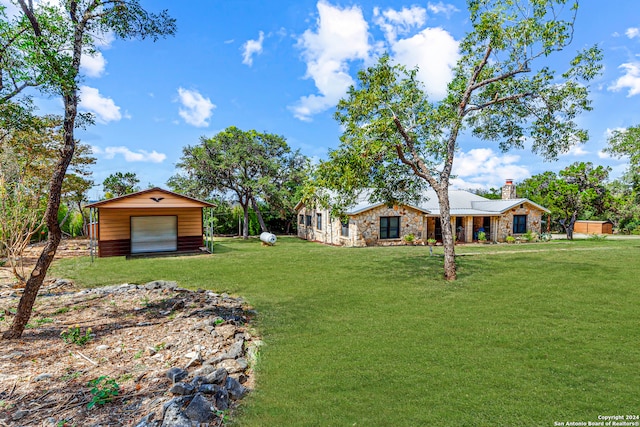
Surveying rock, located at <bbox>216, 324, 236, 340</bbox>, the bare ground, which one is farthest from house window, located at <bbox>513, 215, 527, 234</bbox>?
rock, located at <bbox>216, 324, 236, 340</bbox>

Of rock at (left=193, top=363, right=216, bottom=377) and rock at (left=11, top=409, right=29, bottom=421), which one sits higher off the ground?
rock at (left=193, top=363, right=216, bottom=377)

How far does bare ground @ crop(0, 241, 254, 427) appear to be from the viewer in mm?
3326

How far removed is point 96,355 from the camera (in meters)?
4.64

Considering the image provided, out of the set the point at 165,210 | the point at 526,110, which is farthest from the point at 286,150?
the point at 526,110

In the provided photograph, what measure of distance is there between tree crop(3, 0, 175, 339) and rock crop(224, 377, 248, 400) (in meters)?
3.98

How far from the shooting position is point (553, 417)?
3.22 meters

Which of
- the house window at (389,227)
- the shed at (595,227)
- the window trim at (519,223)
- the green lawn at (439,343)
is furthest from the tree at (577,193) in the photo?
the green lawn at (439,343)

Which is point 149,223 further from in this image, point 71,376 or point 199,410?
point 199,410

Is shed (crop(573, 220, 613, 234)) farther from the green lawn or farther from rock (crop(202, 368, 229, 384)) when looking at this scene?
rock (crop(202, 368, 229, 384))

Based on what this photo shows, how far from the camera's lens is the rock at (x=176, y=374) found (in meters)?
3.81

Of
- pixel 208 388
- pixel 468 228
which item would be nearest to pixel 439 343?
pixel 208 388

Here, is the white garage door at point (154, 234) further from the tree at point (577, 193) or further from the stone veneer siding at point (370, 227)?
the tree at point (577, 193)

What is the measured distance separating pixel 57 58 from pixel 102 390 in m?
4.84

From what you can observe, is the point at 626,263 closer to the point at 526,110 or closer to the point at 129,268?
the point at 526,110
